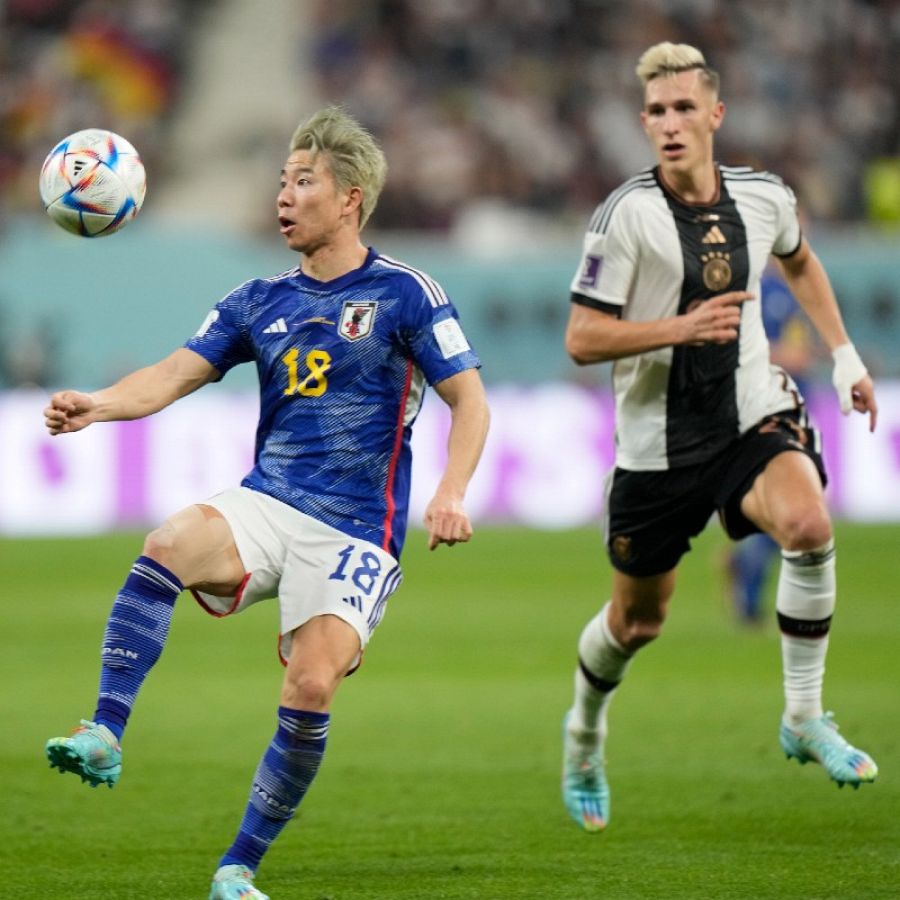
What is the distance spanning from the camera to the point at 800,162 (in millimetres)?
20625

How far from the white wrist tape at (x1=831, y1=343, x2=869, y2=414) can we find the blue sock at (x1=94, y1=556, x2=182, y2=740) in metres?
2.62

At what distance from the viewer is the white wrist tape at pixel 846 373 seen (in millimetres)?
6520

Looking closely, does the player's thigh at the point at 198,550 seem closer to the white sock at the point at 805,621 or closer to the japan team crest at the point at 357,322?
the japan team crest at the point at 357,322

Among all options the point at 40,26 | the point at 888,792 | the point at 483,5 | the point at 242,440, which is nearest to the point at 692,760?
the point at 888,792

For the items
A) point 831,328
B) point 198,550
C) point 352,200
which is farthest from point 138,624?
point 831,328

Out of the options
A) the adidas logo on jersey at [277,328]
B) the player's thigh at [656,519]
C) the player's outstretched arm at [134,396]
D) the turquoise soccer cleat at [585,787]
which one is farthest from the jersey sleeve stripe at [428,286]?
the turquoise soccer cleat at [585,787]

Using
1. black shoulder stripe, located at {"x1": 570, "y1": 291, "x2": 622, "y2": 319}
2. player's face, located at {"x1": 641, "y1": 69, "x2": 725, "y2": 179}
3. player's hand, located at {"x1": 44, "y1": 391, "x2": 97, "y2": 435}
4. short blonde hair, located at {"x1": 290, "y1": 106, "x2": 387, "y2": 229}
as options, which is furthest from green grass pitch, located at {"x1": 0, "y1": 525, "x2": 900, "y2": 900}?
player's face, located at {"x1": 641, "y1": 69, "x2": 725, "y2": 179}

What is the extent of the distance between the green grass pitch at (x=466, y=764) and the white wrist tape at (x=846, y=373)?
1.49 metres

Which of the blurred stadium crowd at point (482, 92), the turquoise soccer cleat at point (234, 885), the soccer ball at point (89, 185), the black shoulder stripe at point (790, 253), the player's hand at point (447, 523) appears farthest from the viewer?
the blurred stadium crowd at point (482, 92)

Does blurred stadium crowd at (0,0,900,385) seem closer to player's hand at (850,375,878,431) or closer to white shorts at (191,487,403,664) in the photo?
player's hand at (850,375,878,431)

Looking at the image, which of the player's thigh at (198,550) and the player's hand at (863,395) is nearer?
the player's thigh at (198,550)

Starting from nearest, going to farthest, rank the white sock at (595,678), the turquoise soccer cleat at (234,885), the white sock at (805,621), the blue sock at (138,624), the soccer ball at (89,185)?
1. the turquoise soccer cleat at (234,885)
2. the blue sock at (138,624)
3. the soccer ball at (89,185)
4. the white sock at (805,621)
5. the white sock at (595,678)

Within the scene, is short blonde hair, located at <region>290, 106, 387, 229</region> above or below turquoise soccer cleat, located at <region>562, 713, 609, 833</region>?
above

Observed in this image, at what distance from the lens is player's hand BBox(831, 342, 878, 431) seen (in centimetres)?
652
